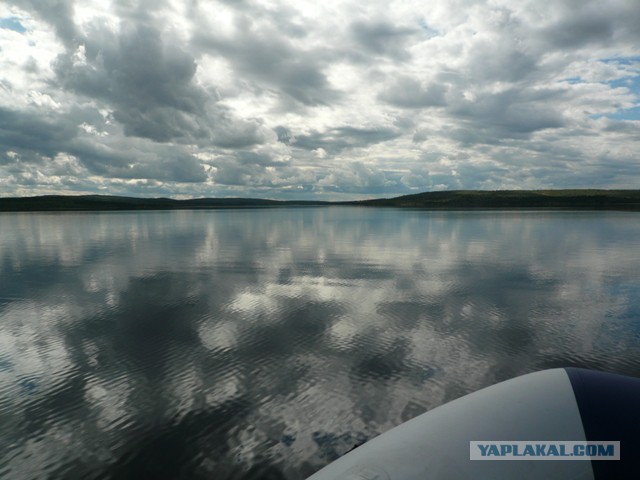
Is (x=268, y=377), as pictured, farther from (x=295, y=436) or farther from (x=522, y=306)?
(x=522, y=306)

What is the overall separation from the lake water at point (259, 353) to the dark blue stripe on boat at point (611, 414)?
217 inches

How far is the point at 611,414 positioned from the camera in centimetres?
628

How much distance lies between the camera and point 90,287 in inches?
1158

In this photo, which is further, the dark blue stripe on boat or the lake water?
the lake water

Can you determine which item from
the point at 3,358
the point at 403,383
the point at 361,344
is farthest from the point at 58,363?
the point at 403,383

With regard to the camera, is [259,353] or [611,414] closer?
[611,414]

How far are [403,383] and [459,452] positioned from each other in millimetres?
7671

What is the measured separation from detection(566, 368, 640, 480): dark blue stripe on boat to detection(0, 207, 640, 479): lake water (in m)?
5.52

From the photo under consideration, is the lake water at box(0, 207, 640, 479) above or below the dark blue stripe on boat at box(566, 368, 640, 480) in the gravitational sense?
below

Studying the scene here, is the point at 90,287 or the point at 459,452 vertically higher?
the point at 459,452

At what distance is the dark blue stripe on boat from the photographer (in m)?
5.39

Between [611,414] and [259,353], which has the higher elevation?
[611,414]

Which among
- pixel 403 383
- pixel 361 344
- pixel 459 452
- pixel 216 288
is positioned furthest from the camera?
pixel 216 288

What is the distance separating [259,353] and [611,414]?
1261 cm
